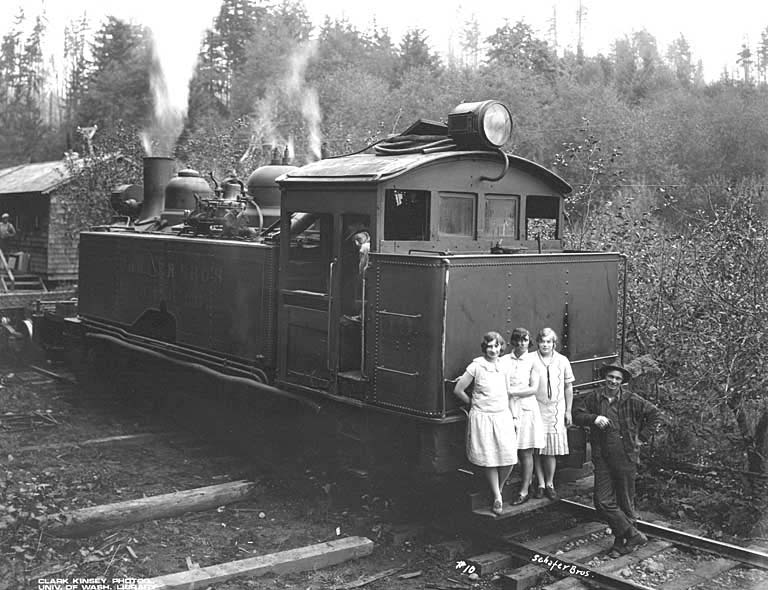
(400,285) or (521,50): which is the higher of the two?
(521,50)

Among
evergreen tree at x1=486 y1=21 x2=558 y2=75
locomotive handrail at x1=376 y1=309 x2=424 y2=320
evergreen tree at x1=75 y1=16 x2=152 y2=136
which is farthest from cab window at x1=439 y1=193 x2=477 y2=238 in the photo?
evergreen tree at x1=486 y1=21 x2=558 y2=75

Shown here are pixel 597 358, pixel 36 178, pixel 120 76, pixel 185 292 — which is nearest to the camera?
pixel 597 358

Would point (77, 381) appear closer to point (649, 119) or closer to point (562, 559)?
point (562, 559)

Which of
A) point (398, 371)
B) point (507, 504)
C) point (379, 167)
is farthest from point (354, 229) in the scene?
point (507, 504)

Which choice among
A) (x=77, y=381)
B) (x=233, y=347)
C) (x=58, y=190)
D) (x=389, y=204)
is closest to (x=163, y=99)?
(x=58, y=190)

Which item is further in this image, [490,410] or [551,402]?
[551,402]

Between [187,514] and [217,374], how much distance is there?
5.60 ft

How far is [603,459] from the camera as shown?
646 cm

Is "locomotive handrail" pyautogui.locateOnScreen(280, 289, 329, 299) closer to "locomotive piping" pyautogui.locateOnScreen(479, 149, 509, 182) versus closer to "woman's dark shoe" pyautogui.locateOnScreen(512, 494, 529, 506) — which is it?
"locomotive piping" pyautogui.locateOnScreen(479, 149, 509, 182)

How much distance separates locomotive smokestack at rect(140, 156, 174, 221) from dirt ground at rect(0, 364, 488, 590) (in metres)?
3.09

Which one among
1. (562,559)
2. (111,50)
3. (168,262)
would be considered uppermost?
(111,50)

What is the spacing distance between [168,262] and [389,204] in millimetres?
3815

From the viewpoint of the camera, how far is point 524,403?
652 centimetres

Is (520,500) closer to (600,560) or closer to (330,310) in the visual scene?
(600,560)
